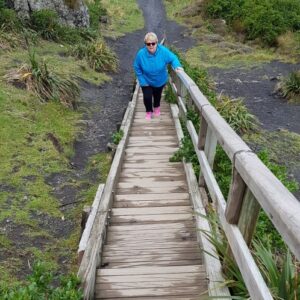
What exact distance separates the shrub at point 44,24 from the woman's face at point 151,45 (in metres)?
9.88

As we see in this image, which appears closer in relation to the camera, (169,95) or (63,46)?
(169,95)

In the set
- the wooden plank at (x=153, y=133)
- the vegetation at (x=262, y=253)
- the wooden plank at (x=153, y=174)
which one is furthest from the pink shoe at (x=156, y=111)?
the wooden plank at (x=153, y=174)

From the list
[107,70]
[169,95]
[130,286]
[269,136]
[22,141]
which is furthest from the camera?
[107,70]

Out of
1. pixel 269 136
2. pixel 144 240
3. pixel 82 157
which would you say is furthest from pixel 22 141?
pixel 269 136

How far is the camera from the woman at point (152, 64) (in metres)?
6.55

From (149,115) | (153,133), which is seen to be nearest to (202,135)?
(153,133)

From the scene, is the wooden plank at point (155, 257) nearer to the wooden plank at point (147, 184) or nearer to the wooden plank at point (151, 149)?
the wooden plank at point (147, 184)

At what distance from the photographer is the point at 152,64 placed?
267 inches

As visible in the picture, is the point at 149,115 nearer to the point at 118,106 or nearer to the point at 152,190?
the point at 152,190

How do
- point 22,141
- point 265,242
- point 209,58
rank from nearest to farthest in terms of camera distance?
point 265,242 → point 22,141 → point 209,58

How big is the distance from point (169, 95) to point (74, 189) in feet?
12.5

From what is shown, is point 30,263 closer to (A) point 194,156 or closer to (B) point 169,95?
(A) point 194,156

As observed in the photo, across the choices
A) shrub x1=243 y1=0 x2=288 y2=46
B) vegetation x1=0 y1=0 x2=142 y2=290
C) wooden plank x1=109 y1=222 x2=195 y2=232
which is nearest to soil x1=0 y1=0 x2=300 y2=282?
vegetation x1=0 y1=0 x2=142 y2=290

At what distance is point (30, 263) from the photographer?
14.2 ft
